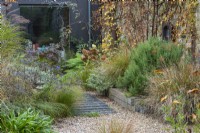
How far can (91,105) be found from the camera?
22.8 feet

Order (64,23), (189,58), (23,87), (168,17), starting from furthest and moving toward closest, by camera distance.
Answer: (64,23)
(168,17)
(189,58)
(23,87)

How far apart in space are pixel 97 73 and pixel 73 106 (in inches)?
77.5

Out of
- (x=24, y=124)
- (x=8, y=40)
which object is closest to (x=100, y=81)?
(x=8, y=40)

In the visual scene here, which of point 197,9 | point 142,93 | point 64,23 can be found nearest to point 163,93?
point 142,93

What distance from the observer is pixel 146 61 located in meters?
6.64

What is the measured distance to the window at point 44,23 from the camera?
48.2ft

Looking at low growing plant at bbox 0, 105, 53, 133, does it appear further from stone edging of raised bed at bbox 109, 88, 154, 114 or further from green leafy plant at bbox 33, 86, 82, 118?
stone edging of raised bed at bbox 109, 88, 154, 114

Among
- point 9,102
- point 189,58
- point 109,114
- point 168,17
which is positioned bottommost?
point 109,114

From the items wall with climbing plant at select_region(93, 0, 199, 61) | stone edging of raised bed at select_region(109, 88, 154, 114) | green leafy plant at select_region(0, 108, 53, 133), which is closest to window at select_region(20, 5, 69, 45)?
wall with climbing plant at select_region(93, 0, 199, 61)

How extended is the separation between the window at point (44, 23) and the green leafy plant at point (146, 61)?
8235 mm

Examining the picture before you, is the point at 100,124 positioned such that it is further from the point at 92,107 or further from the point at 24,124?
the point at 92,107

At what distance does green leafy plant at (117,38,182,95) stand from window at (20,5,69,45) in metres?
8.23

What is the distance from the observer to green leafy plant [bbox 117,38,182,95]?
6520mm

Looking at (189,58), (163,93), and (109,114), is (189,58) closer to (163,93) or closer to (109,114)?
(163,93)
